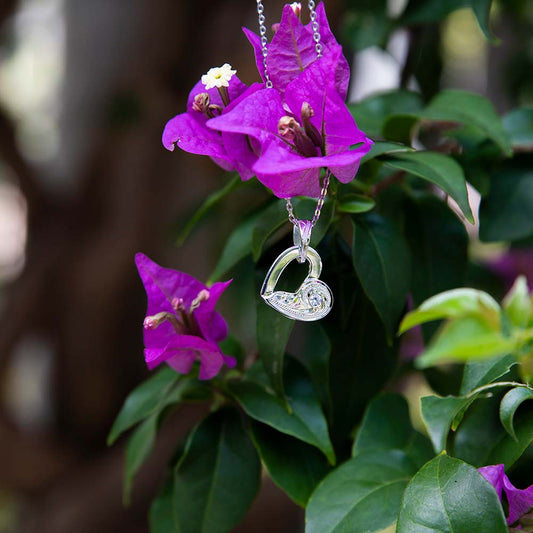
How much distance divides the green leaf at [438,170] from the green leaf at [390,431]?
189mm

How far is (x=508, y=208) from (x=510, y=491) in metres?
0.33

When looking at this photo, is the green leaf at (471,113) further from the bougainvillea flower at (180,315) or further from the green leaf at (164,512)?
the green leaf at (164,512)

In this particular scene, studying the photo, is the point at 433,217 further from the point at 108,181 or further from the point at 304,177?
the point at 108,181

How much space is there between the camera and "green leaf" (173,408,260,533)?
1.80ft

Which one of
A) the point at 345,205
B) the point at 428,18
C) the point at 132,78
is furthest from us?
the point at 132,78

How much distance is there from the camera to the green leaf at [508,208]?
2.12ft

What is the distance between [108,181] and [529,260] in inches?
34.0

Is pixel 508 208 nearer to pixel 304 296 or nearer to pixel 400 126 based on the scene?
pixel 400 126

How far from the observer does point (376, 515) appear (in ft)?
1.45

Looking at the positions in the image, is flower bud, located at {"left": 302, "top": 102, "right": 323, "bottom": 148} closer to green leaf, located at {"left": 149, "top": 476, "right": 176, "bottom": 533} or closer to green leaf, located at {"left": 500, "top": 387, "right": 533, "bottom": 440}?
green leaf, located at {"left": 500, "top": 387, "right": 533, "bottom": 440}

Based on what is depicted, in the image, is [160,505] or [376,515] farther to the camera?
[160,505]

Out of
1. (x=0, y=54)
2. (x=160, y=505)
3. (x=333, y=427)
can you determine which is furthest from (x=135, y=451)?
(x=0, y=54)

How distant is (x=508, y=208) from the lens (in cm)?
66

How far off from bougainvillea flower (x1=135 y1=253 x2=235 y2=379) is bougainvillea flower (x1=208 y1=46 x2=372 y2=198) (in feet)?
0.37
